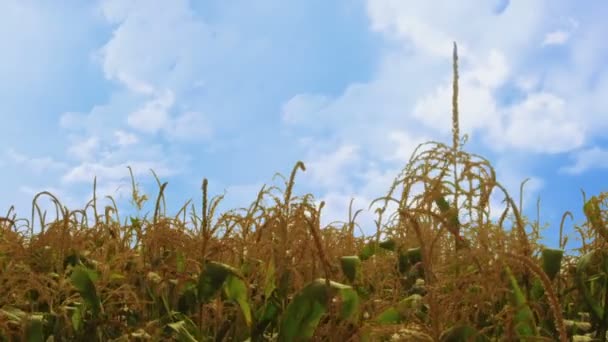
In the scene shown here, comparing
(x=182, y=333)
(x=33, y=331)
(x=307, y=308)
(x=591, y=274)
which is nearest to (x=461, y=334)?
(x=307, y=308)

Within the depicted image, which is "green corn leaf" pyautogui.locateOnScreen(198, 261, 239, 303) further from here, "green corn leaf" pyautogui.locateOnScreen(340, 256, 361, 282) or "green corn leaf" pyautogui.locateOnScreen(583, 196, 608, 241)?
"green corn leaf" pyautogui.locateOnScreen(583, 196, 608, 241)

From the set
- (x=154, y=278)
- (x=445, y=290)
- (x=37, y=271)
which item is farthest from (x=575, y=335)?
(x=37, y=271)

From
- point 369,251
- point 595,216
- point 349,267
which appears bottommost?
point 349,267

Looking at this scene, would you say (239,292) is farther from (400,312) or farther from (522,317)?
(522,317)

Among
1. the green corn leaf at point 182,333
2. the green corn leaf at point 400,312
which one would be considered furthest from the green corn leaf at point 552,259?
the green corn leaf at point 182,333

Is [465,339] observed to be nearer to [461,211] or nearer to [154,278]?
[461,211]

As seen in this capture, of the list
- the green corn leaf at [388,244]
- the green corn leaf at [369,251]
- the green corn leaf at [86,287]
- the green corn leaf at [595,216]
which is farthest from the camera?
the green corn leaf at [369,251]

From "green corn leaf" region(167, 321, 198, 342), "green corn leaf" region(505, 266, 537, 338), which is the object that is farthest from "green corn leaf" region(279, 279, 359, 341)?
"green corn leaf" region(505, 266, 537, 338)

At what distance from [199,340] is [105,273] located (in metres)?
0.71

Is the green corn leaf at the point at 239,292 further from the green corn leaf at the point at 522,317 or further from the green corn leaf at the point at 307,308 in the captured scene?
the green corn leaf at the point at 522,317

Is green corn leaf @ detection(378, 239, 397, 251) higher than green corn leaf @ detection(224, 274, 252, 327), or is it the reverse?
green corn leaf @ detection(378, 239, 397, 251)

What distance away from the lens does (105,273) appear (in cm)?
329

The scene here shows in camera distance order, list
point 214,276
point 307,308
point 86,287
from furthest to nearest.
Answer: point 86,287, point 214,276, point 307,308

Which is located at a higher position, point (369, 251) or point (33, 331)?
point (369, 251)
